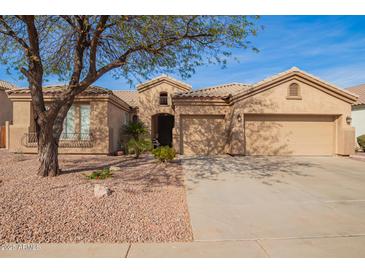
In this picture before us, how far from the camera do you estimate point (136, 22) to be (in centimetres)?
707

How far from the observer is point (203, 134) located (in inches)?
567

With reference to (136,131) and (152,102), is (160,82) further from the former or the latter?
(136,131)

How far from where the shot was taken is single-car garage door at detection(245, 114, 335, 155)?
13.9 meters

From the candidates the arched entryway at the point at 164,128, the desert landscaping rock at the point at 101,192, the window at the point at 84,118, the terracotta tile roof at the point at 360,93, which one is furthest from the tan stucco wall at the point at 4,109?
the terracotta tile roof at the point at 360,93

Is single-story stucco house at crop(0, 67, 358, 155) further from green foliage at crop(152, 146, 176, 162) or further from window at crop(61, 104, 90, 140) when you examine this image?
green foliage at crop(152, 146, 176, 162)

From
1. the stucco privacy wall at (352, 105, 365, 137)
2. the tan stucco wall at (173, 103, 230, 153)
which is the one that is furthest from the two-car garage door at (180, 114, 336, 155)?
the stucco privacy wall at (352, 105, 365, 137)

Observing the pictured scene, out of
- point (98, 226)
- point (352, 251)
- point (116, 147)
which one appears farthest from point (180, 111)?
point (352, 251)

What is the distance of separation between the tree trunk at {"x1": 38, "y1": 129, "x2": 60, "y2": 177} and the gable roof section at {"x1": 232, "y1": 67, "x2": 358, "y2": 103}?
9590mm

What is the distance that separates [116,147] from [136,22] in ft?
31.2

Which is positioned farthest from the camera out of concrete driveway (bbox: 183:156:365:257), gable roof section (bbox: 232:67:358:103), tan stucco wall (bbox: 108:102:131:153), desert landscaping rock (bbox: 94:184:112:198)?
tan stucco wall (bbox: 108:102:131:153)

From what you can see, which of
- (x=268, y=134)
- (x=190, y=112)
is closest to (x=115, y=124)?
(x=190, y=112)

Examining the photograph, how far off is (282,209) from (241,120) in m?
8.67

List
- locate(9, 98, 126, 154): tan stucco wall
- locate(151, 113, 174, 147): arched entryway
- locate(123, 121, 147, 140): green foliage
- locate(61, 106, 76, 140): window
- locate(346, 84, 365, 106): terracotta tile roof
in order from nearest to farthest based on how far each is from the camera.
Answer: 1. locate(9, 98, 126, 154): tan stucco wall
2. locate(61, 106, 76, 140): window
3. locate(123, 121, 147, 140): green foliage
4. locate(346, 84, 365, 106): terracotta tile roof
5. locate(151, 113, 174, 147): arched entryway

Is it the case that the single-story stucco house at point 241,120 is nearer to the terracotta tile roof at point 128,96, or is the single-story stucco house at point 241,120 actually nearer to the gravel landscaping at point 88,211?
the gravel landscaping at point 88,211
